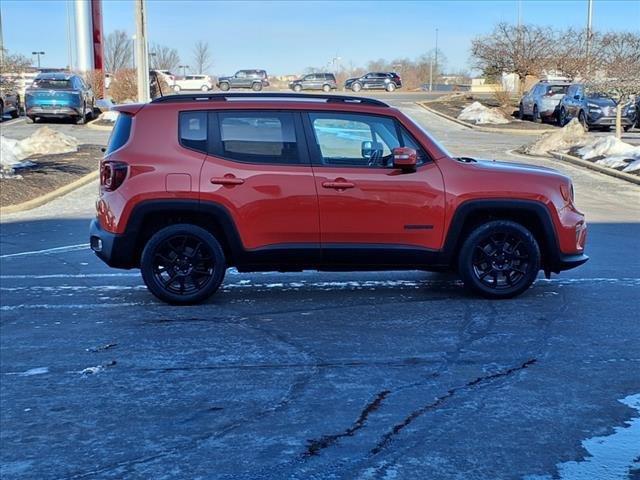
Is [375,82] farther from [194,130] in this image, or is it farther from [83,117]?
[194,130]

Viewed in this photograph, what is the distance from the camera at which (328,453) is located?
3982 mm

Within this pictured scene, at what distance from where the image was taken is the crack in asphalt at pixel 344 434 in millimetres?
4035

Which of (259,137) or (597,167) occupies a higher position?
(259,137)

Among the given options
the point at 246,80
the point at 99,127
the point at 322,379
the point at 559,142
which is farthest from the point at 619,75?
the point at 246,80

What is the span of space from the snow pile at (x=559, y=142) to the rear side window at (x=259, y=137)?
1696 centimetres

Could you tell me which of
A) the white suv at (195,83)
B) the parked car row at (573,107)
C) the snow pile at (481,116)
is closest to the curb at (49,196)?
the parked car row at (573,107)

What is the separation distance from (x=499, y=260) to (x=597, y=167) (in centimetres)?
1340

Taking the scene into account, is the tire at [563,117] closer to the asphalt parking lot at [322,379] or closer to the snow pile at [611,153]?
the snow pile at [611,153]

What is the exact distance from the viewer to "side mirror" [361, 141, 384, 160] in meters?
7.03

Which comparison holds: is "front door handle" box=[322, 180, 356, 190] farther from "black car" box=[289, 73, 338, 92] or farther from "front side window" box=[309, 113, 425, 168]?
"black car" box=[289, 73, 338, 92]

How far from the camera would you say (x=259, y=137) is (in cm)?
700

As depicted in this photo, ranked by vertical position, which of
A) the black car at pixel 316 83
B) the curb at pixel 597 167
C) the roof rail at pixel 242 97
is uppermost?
the black car at pixel 316 83

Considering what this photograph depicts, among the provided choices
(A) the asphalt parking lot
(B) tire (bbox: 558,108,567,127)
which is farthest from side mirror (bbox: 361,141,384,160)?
(B) tire (bbox: 558,108,567,127)

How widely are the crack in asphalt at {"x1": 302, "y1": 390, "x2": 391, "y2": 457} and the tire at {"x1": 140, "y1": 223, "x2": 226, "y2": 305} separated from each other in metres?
2.70
